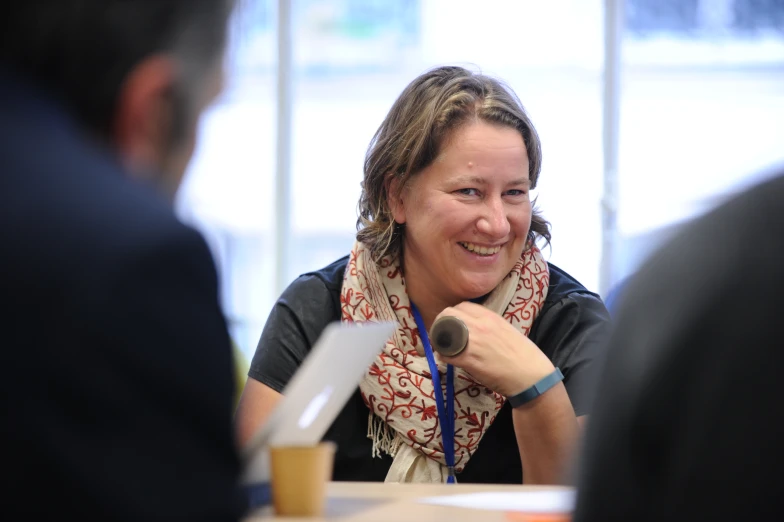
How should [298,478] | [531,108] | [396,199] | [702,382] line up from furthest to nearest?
[531,108], [396,199], [298,478], [702,382]

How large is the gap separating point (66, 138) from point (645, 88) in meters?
4.14

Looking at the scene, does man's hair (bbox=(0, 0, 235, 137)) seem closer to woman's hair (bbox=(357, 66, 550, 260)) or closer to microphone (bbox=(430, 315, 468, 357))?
microphone (bbox=(430, 315, 468, 357))

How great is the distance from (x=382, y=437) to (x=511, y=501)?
2.23ft

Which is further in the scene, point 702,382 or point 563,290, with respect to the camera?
point 563,290

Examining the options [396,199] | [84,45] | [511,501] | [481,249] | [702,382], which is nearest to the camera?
[702,382]

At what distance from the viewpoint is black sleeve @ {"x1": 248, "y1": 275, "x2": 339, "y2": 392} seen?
191cm

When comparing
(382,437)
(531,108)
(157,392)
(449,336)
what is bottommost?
(382,437)

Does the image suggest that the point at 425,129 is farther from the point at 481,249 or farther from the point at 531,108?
the point at 531,108

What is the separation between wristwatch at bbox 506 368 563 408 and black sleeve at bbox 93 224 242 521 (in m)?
1.12

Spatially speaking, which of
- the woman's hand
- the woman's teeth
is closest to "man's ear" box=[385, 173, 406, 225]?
the woman's teeth

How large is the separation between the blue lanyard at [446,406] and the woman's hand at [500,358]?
0.10m

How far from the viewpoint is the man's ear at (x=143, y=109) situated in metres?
0.73

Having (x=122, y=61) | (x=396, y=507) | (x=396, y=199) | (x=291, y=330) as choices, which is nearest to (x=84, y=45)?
(x=122, y=61)

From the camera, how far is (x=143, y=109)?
741 millimetres
